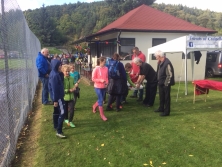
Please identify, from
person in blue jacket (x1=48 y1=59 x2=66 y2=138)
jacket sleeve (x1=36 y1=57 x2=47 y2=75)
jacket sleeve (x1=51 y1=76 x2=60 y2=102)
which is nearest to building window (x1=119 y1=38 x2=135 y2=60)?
jacket sleeve (x1=36 y1=57 x2=47 y2=75)

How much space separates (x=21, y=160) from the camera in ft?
13.3

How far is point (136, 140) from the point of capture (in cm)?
488

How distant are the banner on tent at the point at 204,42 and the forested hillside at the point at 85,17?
35187 millimetres

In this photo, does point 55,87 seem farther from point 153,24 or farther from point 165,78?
point 153,24

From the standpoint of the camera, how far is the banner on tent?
8711mm

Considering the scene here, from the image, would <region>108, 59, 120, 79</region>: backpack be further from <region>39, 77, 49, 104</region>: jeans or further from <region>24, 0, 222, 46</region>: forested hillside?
<region>24, 0, 222, 46</region>: forested hillside

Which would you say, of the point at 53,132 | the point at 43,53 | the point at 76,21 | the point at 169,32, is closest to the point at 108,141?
the point at 53,132

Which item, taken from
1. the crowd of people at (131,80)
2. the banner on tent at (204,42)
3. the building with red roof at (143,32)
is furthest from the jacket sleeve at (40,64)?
the building with red roof at (143,32)

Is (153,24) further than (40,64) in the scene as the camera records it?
Yes

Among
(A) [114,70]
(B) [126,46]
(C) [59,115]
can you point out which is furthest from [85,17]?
(C) [59,115]

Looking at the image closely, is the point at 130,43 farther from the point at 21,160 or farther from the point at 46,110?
the point at 21,160

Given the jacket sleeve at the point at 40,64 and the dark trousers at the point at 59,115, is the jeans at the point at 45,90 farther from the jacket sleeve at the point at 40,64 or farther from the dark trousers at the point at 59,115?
the dark trousers at the point at 59,115

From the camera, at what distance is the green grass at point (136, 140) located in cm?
402

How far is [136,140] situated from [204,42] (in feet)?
18.5
